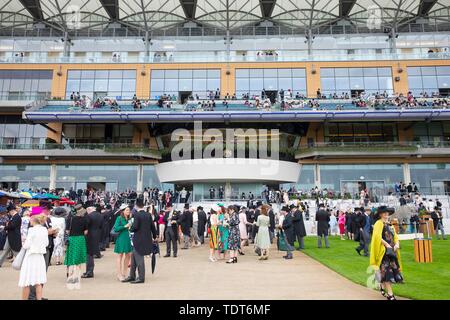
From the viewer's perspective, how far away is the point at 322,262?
11.3 m

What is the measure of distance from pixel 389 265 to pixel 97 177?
35822mm

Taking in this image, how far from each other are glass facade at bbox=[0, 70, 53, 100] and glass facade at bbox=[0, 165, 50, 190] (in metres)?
8.00

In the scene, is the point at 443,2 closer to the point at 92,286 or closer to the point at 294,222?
the point at 294,222

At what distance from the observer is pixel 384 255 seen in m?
6.88

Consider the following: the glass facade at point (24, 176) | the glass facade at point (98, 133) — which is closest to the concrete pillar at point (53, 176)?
the glass facade at point (24, 176)

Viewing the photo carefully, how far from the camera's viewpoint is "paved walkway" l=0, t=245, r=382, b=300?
23.3ft

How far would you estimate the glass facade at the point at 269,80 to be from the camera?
41844mm

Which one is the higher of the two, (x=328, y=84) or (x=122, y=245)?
(x=328, y=84)

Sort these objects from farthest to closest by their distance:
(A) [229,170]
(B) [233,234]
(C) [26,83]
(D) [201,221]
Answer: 1. (C) [26,83]
2. (A) [229,170]
3. (D) [201,221]
4. (B) [233,234]

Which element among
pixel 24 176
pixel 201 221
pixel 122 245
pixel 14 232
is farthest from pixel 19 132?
pixel 122 245

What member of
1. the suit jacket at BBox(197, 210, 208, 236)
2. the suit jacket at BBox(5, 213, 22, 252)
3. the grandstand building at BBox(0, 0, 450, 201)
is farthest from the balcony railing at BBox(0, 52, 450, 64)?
the suit jacket at BBox(5, 213, 22, 252)

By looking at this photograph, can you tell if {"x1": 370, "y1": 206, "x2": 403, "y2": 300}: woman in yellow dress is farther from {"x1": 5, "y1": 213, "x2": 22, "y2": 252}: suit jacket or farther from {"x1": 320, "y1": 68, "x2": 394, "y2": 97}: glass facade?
{"x1": 320, "y1": 68, "x2": 394, "y2": 97}: glass facade

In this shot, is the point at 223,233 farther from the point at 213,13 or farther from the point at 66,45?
the point at 66,45

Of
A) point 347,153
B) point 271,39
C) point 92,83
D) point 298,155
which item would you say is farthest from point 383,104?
point 92,83
